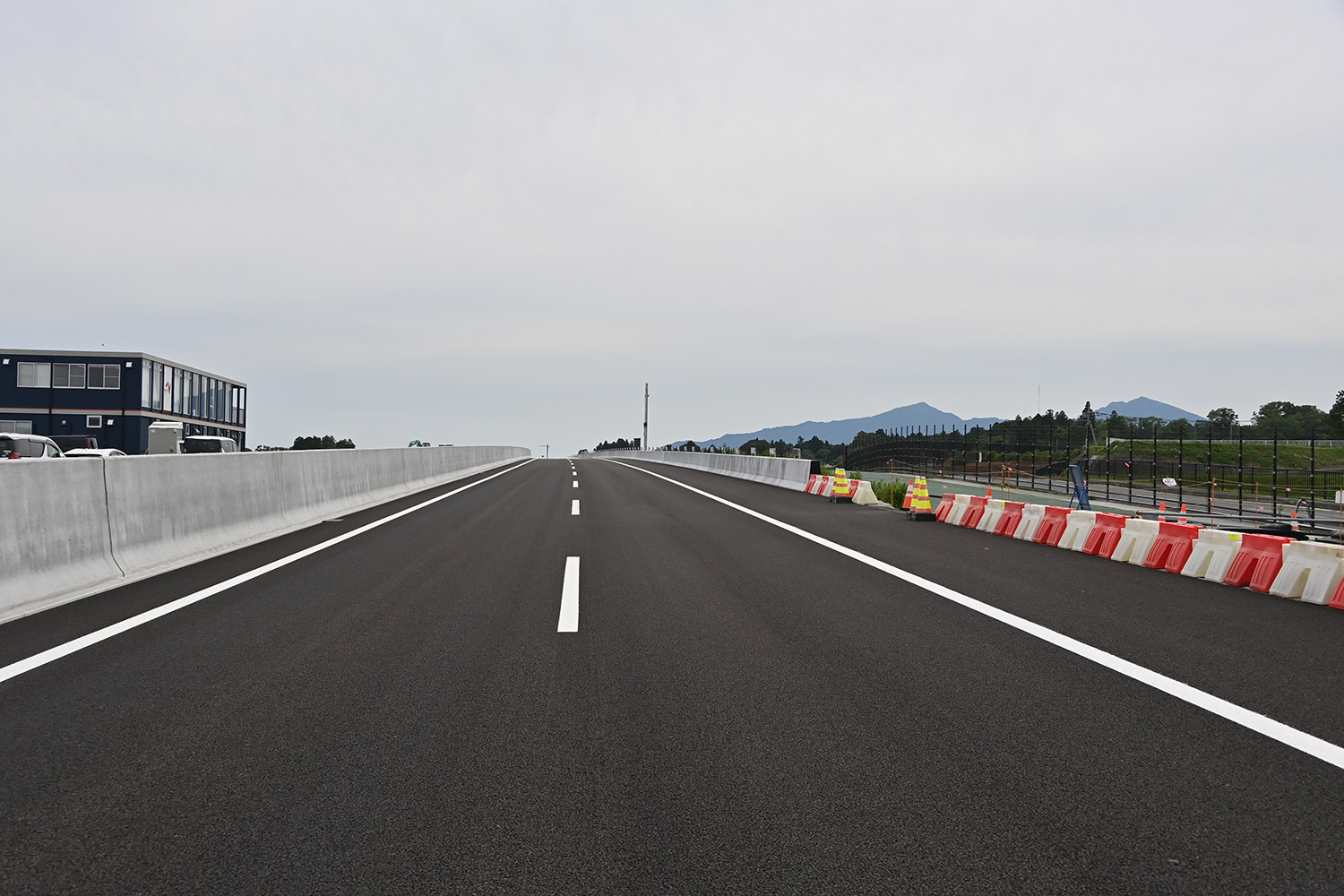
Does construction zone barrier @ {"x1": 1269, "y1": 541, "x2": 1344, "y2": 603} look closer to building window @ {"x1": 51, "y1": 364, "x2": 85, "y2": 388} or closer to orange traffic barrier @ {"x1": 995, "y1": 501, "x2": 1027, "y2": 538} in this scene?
orange traffic barrier @ {"x1": 995, "y1": 501, "x2": 1027, "y2": 538}

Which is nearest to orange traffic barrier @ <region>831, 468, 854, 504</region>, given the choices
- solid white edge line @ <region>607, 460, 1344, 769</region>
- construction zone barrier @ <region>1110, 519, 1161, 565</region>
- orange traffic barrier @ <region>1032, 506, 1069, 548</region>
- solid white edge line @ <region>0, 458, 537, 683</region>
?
orange traffic barrier @ <region>1032, 506, 1069, 548</region>

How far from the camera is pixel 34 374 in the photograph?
180ft

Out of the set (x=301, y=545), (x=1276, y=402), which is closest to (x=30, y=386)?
(x=301, y=545)

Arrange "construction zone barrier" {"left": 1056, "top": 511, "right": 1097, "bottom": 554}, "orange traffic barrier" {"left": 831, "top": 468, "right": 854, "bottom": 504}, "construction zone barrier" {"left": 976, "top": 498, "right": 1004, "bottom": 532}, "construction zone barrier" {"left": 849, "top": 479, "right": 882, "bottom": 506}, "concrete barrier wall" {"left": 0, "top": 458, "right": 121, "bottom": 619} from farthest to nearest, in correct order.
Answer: "orange traffic barrier" {"left": 831, "top": 468, "right": 854, "bottom": 504}, "construction zone barrier" {"left": 849, "top": 479, "right": 882, "bottom": 506}, "construction zone barrier" {"left": 976, "top": 498, "right": 1004, "bottom": 532}, "construction zone barrier" {"left": 1056, "top": 511, "right": 1097, "bottom": 554}, "concrete barrier wall" {"left": 0, "top": 458, "right": 121, "bottom": 619}

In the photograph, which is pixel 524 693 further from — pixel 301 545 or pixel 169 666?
pixel 301 545

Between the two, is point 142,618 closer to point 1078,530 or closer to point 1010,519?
point 1078,530

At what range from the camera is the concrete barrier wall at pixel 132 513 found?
682 cm

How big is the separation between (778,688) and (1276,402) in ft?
585

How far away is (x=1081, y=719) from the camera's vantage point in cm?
420

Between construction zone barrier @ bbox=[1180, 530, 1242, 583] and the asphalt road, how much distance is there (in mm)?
741

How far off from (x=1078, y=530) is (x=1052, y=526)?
0.73 m

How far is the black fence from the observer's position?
3225 cm

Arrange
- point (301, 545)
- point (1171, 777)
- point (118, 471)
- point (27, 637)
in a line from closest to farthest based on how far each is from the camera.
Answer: point (1171, 777), point (27, 637), point (118, 471), point (301, 545)

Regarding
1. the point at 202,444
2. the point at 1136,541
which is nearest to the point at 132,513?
the point at 1136,541
